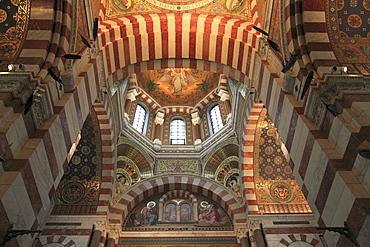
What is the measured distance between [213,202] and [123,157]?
12.0 feet

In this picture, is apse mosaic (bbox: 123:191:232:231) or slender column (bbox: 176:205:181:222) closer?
apse mosaic (bbox: 123:191:232:231)

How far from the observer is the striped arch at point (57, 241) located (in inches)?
335

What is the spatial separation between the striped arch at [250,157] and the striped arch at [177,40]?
2.26 m

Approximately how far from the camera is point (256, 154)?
10211 mm

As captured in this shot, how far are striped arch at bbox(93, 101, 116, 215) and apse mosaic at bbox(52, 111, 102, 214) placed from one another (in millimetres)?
127

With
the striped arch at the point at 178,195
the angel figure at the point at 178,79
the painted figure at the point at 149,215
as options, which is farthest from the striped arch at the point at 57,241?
the angel figure at the point at 178,79

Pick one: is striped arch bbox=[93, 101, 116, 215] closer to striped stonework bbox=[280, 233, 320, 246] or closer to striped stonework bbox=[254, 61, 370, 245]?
striped stonework bbox=[280, 233, 320, 246]

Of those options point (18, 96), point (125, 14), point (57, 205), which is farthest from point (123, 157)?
point (18, 96)

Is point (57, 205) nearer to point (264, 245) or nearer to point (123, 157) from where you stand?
point (123, 157)

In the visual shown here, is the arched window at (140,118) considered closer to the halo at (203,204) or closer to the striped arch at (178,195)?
the striped arch at (178,195)

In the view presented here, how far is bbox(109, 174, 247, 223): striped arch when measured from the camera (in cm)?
1001

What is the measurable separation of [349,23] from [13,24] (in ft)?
20.8

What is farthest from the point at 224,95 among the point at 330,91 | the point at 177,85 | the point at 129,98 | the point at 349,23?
the point at 330,91

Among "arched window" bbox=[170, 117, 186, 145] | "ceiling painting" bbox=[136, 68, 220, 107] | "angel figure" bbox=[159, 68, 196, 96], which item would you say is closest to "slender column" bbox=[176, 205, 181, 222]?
"arched window" bbox=[170, 117, 186, 145]
